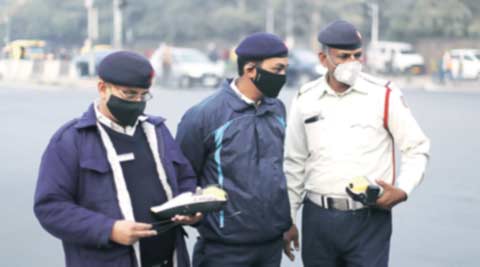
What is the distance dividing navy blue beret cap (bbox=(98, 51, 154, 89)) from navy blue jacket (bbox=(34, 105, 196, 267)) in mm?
165

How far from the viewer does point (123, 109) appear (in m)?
3.57

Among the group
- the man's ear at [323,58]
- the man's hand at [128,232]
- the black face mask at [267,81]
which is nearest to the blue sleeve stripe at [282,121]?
the black face mask at [267,81]

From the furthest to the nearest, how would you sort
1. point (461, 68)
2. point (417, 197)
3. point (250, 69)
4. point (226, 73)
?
point (226, 73) → point (461, 68) → point (417, 197) → point (250, 69)

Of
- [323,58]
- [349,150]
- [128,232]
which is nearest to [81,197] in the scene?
[128,232]

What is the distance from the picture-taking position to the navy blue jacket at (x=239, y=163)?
4156 mm

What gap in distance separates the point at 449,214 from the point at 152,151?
19.7 ft

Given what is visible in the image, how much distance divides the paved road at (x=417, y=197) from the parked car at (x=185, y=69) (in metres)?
10.6

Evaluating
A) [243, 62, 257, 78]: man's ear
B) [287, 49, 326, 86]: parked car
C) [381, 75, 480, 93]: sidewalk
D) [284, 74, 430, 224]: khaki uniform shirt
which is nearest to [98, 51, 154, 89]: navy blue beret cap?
[243, 62, 257, 78]: man's ear

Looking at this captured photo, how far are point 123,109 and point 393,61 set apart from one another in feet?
151

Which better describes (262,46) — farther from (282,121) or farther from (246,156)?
(246,156)

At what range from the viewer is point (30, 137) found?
16188mm

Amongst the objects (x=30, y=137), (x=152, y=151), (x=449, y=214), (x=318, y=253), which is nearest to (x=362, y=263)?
(x=318, y=253)

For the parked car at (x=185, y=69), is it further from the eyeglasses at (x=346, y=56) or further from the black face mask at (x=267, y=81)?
the black face mask at (x=267, y=81)

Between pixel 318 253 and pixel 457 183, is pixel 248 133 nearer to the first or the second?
pixel 318 253
